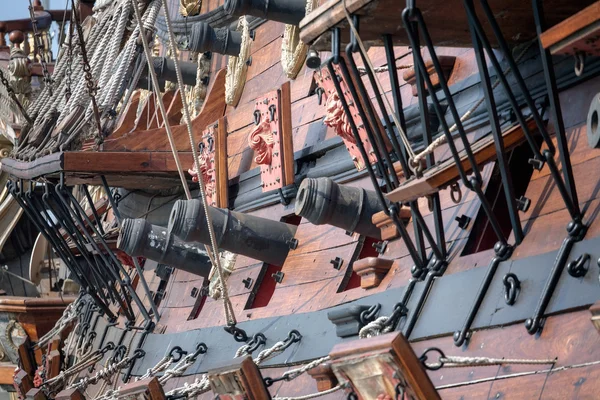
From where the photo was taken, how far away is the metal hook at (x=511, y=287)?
3701 millimetres

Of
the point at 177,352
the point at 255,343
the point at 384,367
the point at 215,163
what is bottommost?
the point at 177,352

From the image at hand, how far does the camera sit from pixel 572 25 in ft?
9.83

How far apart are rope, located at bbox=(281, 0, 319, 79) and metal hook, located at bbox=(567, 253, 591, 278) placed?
296cm

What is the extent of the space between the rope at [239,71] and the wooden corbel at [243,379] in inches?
116

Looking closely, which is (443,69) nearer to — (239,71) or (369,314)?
(369,314)

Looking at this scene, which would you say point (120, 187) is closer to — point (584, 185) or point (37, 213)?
point (37, 213)

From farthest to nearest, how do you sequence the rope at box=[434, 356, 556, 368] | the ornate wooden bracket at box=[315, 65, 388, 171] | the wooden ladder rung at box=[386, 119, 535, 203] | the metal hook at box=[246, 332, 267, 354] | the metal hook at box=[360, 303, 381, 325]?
the metal hook at box=[246, 332, 267, 354]
the ornate wooden bracket at box=[315, 65, 388, 171]
the metal hook at box=[360, 303, 381, 325]
the wooden ladder rung at box=[386, 119, 535, 203]
the rope at box=[434, 356, 556, 368]

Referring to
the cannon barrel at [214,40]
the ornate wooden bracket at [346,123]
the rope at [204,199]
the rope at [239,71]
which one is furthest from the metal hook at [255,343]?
the cannon barrel at [214,40]

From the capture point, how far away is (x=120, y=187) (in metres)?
7.88

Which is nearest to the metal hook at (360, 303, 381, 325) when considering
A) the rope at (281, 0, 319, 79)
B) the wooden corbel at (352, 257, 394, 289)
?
the wooden corbel at (352, 257, 394, 289)

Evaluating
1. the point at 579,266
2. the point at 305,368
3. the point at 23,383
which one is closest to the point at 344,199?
the point at 305,368

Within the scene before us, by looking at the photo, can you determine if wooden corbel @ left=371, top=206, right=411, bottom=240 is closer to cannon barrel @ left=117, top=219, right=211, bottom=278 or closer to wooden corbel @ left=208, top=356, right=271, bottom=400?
wooden corbel @ left=208, top=356, right=271, bottom=400

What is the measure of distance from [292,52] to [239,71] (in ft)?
2.66

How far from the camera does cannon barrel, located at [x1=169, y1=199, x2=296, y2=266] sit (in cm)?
561
